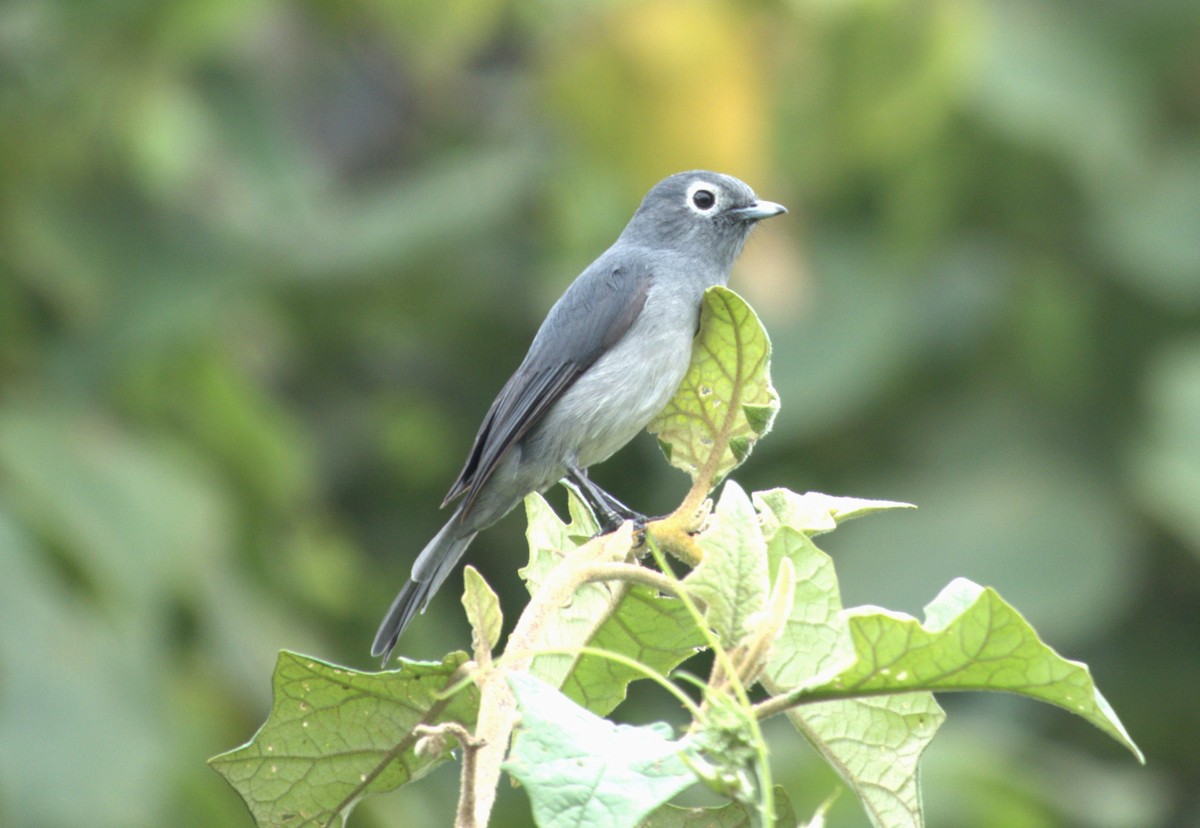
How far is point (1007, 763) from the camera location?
5445 millimetres

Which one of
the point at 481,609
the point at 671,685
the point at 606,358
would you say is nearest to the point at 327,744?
the point at 481,609

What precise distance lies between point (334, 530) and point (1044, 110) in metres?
3.92

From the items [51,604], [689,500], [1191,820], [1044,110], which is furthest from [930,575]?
[689,500]

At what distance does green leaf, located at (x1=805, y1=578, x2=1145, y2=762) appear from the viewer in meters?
1.63

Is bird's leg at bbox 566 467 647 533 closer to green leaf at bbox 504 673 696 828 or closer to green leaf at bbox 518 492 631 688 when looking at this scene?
green leaf at bbox 518 492 631 688

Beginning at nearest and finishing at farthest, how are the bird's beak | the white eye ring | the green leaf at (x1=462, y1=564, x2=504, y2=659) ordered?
the green leaf at (x1=462, y1=564, x2=504, y2=659) → the bird's beak → the white eye ring

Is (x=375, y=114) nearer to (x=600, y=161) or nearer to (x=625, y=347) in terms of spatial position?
(x=600, y=161)

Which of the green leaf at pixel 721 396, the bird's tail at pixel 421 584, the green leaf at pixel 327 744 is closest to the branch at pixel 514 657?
the green leaf at pixel 327 744

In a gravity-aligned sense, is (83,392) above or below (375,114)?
below

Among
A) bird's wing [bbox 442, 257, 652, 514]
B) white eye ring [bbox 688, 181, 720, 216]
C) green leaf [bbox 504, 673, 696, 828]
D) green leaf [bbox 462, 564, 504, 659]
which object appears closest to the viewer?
green leaf [bbox 504, 673, 696, 828]

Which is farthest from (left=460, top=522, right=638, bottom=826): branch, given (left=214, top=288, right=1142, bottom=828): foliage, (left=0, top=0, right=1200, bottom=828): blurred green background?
(left=0, top=0, right=1200, bottom=828): blurred green background

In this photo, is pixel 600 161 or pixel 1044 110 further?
pixel 1044 110

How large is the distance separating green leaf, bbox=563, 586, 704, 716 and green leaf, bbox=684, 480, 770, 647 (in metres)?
0.28

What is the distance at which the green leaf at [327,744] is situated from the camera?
71.4 inches
